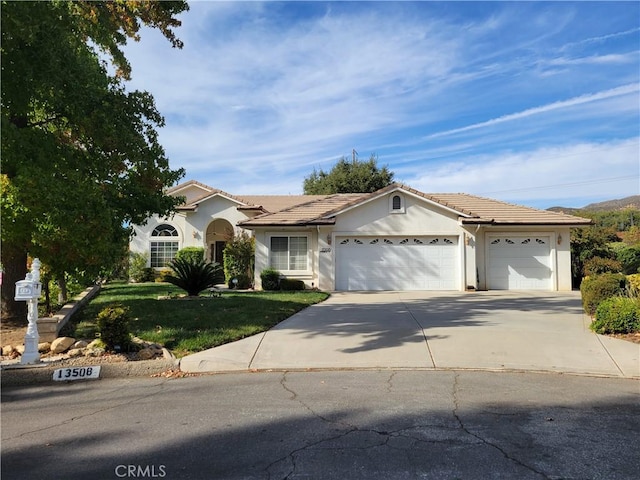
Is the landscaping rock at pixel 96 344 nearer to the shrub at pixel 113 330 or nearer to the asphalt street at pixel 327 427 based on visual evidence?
the shrub at pixel 113 330

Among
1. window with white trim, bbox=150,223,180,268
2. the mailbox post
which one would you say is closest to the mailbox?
the mailbox post

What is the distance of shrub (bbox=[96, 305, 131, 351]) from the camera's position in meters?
7.71

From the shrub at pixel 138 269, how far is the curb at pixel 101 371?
19.3 m

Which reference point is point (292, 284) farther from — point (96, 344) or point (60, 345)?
point (60, 345)

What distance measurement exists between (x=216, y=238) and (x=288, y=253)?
369 inches

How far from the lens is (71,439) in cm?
459

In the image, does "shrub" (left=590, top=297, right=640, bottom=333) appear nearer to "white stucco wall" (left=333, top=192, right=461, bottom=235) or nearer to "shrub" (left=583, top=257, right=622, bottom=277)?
"white stucco wall" (left=333, top=192, right=461, bottom=235)

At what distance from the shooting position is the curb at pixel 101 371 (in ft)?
22.2

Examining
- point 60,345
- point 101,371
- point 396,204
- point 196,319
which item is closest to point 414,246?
point 396,204

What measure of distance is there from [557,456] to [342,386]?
2.87 meters

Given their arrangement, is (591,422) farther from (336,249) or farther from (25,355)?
(336,249)

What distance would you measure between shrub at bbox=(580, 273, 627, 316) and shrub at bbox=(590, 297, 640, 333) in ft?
3.21

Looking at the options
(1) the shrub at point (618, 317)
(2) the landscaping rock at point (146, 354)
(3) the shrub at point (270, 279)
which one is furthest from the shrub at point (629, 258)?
(2) the landscaping rock at point (146, 354)

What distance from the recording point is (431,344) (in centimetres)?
866
